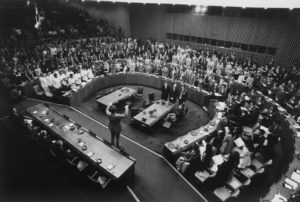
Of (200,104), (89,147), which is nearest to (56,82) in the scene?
(89,147)

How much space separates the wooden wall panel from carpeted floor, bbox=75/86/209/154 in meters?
8.20

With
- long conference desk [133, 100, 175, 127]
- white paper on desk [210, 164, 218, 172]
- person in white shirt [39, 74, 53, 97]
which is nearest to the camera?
white paper on desk [210, 164, 218, 172]

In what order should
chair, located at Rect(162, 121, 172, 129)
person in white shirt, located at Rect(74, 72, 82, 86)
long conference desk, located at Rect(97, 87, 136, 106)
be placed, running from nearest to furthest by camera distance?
chair, located at Rect(162, 121, 172, 129) → long conference desk, located at Rect(97, 87, 136, 106) → person in white shirt, located at Rect(74, 72, 82, 86)

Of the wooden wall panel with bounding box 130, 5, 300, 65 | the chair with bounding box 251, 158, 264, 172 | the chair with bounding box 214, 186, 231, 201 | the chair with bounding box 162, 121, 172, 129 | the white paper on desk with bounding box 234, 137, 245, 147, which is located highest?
the wooden wall panel with bounding box 130, 5, 300, 65

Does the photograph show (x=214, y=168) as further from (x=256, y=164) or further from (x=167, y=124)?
(x=167, y=124)

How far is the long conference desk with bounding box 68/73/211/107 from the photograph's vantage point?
1101cm

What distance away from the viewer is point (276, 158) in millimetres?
7633

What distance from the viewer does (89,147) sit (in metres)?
6.43


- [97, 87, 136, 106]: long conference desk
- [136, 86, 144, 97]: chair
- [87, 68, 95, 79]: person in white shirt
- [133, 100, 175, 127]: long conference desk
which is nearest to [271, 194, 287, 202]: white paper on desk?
[133, 100, 175, 127]: long conference desk

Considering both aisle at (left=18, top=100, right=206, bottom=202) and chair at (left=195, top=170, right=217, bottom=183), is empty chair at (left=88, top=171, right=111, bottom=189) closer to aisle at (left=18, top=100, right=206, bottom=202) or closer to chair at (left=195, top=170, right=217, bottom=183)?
aisle at (left=18, top=100, right=206, bottom=202)

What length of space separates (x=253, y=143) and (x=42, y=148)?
7.70 meters

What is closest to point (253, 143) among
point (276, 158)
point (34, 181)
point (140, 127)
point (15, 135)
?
point (276, 158)

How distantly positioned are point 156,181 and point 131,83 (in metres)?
8.39

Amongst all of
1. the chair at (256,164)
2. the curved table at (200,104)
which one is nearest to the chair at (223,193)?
the curved table at (200,104)
